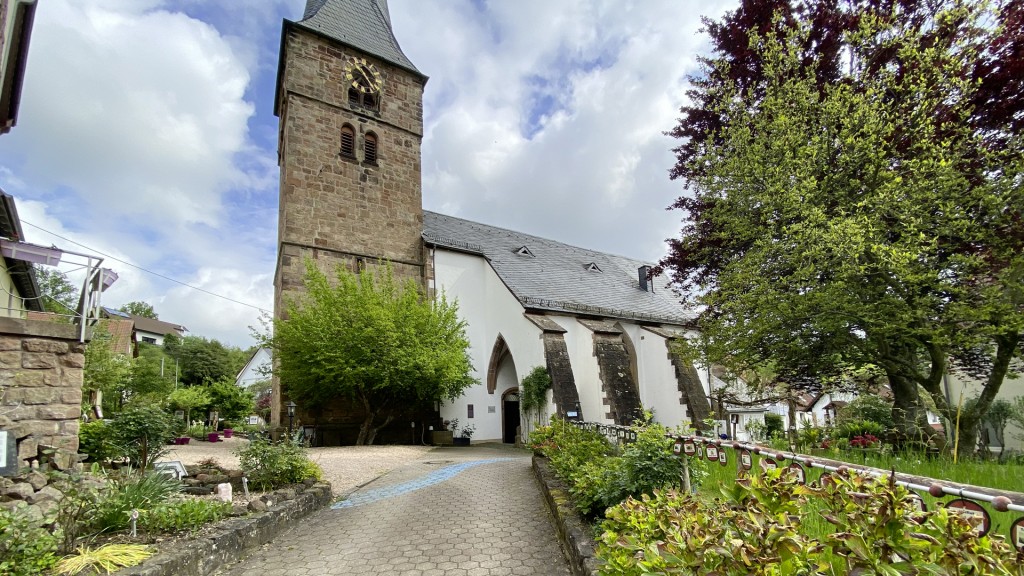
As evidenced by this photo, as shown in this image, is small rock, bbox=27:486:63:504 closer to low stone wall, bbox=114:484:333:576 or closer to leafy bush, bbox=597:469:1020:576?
low stone wall, bbox=114:484:333:576

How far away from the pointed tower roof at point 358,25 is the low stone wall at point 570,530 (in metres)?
17.8

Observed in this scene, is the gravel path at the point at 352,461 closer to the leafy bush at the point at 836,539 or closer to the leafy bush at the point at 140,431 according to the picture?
the leafy bush at the point at 140,431

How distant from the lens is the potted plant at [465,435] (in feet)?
57.0

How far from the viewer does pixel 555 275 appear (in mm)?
21609

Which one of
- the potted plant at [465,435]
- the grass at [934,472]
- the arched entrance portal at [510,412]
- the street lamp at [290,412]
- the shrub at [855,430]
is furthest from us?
the arched entrance portal at [510,412]

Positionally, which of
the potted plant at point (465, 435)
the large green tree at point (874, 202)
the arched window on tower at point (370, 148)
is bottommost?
the potted plant at point (465, 435)

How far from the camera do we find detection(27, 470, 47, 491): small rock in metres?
4.94

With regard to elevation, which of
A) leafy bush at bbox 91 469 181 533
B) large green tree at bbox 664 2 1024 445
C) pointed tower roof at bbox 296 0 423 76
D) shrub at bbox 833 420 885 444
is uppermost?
pointed tower roof at bbox 296 0 423 76

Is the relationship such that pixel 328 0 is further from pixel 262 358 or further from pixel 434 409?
pixel 262 358

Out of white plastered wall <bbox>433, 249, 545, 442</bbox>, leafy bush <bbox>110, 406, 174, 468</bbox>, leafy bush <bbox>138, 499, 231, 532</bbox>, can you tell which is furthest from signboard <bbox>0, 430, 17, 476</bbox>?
white plastered wall <bbox>433, 249, 545, 442</bbox>

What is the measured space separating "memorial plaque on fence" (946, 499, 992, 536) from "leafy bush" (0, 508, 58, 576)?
5.04 meters

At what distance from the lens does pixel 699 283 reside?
9.38 meters

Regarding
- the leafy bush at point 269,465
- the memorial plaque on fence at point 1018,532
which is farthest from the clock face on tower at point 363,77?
the memorial plaque on fence at point 1018,532

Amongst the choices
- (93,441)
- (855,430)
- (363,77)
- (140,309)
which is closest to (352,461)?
(93,441)
